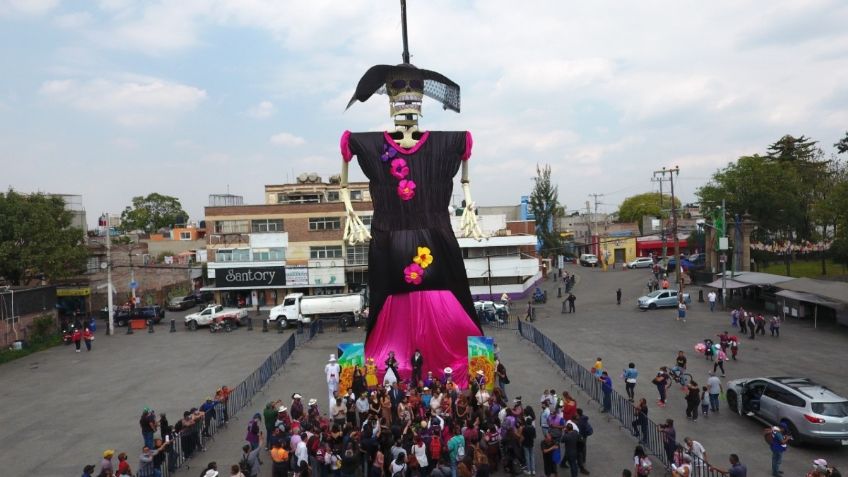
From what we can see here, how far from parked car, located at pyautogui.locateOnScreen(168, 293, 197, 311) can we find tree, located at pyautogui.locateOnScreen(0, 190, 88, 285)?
31.5 feet

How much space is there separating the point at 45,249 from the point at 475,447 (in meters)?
31.4

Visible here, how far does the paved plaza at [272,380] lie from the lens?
45.9ft

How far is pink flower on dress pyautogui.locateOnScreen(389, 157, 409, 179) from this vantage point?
1830cm

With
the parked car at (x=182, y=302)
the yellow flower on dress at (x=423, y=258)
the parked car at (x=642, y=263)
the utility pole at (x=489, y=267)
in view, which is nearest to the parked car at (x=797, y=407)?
the yellow flower on dress at (x=423, y=258)

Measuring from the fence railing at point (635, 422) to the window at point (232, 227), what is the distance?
29.0 metres

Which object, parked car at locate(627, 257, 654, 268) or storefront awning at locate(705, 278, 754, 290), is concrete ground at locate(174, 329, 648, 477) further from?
parked car at locate(627, 257, 654, 268)

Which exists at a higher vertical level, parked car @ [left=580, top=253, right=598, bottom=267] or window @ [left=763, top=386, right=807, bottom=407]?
parked car @ [left=580, top=253, right=598, bottom=267]

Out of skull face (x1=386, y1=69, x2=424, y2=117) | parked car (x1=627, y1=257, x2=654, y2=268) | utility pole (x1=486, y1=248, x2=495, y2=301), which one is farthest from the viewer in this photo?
parked car (x1=627, y1=257, x2=654, y2=268)

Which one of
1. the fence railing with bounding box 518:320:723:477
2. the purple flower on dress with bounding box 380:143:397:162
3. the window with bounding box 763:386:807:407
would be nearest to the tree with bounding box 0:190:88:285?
the purple flower on dress with bounding box 380:143:397:162

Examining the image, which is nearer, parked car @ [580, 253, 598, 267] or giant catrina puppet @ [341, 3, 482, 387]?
giant catrina puppet @ [341, 3, 482, 387]

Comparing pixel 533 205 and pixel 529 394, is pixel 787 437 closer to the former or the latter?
pixel 529 394

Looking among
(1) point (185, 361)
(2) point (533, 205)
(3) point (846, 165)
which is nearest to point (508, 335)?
(1) point (185, 361)

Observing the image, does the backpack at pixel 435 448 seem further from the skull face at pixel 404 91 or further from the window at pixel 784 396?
the skull face at pixel 404 91

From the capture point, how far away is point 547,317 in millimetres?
34125
